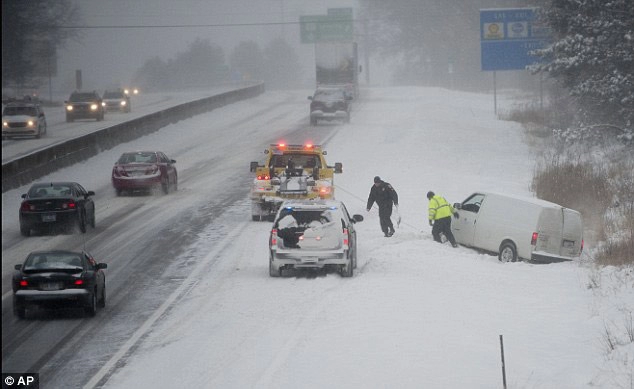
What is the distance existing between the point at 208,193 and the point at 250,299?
51.3 feet

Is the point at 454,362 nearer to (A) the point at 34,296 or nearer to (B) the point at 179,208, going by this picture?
(A) the point at 34,296

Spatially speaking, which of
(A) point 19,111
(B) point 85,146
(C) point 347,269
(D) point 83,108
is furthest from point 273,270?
(D) point 83,108

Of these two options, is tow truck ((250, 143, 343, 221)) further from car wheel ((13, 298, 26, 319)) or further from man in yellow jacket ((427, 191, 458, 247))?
car wheel ((13, 298, 26, 319))

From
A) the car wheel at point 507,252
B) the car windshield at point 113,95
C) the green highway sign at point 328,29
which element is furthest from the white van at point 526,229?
the green highway sign at point 328,29

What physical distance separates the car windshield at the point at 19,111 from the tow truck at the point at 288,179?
990 inches

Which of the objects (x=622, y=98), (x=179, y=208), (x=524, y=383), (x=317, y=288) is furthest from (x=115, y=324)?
(x=622, y=98)

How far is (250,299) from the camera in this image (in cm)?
1884

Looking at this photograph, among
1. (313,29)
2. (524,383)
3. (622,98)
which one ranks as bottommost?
(524,383)

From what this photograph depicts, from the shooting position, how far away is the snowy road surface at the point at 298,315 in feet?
47.5

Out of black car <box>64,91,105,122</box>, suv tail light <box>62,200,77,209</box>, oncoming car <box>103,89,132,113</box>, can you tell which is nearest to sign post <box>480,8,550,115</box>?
black car <box>64,91,105,122</box>

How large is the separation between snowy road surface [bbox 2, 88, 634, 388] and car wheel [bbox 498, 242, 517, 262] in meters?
0.46

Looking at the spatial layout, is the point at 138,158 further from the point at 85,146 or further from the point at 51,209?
the point at 85,146

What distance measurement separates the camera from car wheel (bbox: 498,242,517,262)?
23484 mm

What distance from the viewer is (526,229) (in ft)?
75.9
